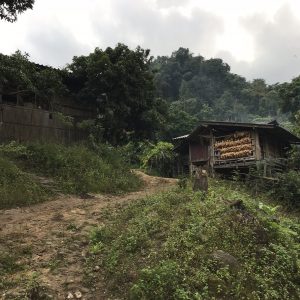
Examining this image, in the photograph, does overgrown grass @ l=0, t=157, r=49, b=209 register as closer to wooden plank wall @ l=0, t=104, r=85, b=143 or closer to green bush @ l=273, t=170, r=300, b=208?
wooden plank wall @ l=0, t=104, r=85, b=143

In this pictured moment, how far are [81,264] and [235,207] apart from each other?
13.1 feet

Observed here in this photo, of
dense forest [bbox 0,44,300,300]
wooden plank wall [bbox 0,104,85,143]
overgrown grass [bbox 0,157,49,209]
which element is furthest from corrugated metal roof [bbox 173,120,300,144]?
overgrown grass [bbox 0,157,49,209]

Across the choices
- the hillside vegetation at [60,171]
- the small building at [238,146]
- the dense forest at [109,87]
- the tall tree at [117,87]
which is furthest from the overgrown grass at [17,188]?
the small building at [238,146]

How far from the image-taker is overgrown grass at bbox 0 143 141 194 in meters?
16.9

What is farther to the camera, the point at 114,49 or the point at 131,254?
the point at 114,49

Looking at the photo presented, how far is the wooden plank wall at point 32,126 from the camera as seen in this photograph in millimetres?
20219

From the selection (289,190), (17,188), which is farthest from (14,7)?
(289,190)

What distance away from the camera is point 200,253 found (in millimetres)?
7945

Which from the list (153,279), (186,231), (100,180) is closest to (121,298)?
(153,279)

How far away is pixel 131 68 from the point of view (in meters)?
23.7

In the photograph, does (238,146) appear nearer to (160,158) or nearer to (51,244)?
(160,158)

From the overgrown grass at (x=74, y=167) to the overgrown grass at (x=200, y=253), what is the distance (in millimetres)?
6311

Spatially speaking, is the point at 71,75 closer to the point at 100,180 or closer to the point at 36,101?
the point at 36,101

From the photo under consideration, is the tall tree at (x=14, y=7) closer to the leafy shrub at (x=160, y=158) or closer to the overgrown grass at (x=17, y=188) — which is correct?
the overgrown grass at (x=17, y=188)
